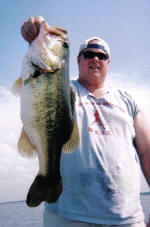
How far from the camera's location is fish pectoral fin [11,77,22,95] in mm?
2379

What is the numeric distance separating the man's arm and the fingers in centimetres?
201

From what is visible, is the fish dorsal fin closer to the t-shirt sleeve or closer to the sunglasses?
the t-shirt sleeve

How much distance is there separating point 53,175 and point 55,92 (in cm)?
86

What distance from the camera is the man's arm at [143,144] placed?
11.2ft

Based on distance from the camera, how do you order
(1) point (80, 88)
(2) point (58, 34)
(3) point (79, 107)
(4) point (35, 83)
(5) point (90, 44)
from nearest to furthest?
(4) point (35, 83), (2) point (58, 34), (3) point (79, 107), (1) point (80, 88), (5) point (90, 44)

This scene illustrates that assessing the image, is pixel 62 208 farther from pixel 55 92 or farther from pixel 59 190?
pixel 55 92

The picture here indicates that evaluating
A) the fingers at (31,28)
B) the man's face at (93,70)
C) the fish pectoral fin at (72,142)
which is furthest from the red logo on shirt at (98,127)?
the fingers at (31,28)

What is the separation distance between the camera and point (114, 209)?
8.83 ft

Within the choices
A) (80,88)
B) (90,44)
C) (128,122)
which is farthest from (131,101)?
(90,44)

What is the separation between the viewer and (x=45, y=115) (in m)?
2.24

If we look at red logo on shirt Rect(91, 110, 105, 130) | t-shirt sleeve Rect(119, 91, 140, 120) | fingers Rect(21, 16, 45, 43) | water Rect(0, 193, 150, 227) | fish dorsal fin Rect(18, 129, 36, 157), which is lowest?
water Rect(0, 193, 150, 227)

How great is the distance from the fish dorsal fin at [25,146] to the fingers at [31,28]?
1028mm

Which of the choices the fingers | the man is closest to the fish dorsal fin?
the man

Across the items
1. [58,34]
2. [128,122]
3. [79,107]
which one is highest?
[58,34]
